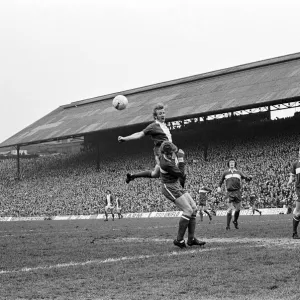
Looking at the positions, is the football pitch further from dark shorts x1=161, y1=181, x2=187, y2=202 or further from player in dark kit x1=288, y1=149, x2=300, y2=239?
player in dark kit x1=288, y1=149, x2=300, y2=239

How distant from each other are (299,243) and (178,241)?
221 cm

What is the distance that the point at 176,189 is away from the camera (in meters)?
11.2

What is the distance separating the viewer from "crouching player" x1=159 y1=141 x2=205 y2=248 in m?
11.0

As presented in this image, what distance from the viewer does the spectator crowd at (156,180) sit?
4181cm

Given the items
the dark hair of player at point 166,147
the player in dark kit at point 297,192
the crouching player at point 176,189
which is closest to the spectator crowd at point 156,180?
the player in dark kit at point 297,192

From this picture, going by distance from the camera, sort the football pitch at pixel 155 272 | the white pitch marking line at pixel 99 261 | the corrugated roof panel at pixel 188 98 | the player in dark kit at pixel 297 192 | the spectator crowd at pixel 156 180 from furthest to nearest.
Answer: the corrugated roof panel at pixel 188 98, the spectator crowd at pixel 156 180, the player in dark kit at pixel 297 192, the white pitch marking line at pixel 99 261, the football pitch at pixel 155 272

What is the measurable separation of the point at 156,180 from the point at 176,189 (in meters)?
39.1

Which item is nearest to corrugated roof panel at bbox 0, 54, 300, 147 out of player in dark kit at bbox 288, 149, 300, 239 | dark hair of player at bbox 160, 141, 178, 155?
player in dark kit at bbox 288, 149, 300, 239

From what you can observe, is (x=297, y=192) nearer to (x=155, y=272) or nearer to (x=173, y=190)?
(x=173, y=190)

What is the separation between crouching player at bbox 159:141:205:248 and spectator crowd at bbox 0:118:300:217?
24749 mm

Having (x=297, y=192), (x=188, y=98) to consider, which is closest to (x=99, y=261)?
(x=297, y=192)

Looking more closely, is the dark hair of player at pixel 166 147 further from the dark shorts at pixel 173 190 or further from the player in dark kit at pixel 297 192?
the player in dark kit at pixel 297 192

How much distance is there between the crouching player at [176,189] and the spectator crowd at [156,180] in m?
24.7

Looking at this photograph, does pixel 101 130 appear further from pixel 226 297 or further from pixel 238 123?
pixel 226 297
